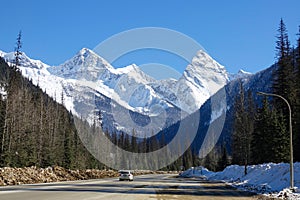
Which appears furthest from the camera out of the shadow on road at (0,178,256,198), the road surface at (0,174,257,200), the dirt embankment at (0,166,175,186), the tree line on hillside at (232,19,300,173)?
the tree line on hillside at (232,19,300,173)

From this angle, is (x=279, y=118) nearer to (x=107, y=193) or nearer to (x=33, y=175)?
(x=33, y=175)

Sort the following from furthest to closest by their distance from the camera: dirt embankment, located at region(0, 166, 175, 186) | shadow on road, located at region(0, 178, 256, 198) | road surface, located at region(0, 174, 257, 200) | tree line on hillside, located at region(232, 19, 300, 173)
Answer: tree line on hillside, located at region(232, 19, 300, 173)
dirt embankment, located at region(0, 166, 175, 186)
shadow on road, located at region(0, 178, 256, 198)
road surface, located at region(0, 174, 257, 200)

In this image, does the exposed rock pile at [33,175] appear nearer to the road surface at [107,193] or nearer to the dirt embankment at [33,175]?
the dirt embankment at [33,175]

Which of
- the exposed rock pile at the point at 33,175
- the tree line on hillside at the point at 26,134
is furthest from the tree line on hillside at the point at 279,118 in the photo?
the tree line on hillside at the point at 26,134

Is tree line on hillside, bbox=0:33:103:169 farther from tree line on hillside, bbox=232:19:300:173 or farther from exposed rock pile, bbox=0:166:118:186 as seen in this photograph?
tree line on hillside, bbox=232:19:300:173

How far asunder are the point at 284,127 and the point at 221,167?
189ft

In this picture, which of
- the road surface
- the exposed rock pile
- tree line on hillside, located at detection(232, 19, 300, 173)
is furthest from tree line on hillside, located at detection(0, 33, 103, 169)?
tree line on hillside, located at detection(232, 19, 300, 173)

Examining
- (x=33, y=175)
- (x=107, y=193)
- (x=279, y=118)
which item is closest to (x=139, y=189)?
(x=107, y=193)

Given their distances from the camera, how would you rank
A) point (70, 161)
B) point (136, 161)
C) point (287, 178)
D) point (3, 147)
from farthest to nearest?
point (136, 161), point (70, 161), point (3, 147), point (287, 178)

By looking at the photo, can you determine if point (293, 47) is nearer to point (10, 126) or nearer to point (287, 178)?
point (287, 178)

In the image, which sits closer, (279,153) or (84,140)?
(279,153)

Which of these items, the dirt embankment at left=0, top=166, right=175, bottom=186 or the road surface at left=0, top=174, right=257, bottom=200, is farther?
the dirt embankment at left=0, top=166, right=175, bottom=186

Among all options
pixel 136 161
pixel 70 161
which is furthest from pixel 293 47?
pixel 136 161

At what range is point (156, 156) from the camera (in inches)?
7106
